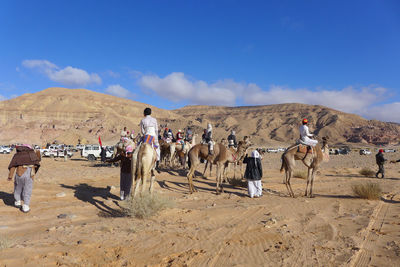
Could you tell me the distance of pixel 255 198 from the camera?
10445 mm

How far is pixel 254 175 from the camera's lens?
10.5 m

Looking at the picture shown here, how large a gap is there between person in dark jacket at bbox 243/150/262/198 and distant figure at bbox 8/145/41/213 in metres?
7.03

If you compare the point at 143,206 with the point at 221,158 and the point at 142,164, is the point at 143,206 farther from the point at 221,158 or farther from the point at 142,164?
the point at 221,158

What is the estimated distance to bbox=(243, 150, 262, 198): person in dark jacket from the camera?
1048 cm

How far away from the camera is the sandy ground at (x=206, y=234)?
4773 mm

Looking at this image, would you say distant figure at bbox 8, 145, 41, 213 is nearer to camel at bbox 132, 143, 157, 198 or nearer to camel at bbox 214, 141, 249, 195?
camel at bbox 132, 143, 157, 198

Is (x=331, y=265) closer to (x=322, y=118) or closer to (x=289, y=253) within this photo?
(x=289, y=253)

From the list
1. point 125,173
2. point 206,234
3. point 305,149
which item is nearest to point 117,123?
point 125,173

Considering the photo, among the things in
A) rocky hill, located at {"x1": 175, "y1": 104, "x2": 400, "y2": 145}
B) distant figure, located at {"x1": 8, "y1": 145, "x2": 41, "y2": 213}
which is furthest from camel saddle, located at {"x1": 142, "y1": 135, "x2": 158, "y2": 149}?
rocky hill, located at {"x1": 175, "y1": 104, "x2": 400, "y2": 145}

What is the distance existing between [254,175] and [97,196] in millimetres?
5827

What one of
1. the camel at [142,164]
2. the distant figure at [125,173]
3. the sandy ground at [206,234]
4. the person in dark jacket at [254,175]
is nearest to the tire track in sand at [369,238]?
the sandy ground at [206,234]

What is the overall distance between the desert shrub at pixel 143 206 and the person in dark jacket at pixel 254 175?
4.11 meters

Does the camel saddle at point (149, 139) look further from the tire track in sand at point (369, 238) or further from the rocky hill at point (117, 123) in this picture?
the rocky hill at point (117, 123)

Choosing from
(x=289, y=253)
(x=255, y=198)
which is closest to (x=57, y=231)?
(x=289, y=253)
